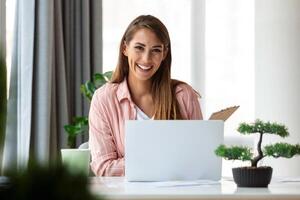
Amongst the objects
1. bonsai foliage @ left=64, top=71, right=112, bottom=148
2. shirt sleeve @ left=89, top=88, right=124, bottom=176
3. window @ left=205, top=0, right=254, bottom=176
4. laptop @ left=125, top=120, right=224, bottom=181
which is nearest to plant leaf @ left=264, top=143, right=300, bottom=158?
laptop @ left=125, top=120, right=224, bottom=181

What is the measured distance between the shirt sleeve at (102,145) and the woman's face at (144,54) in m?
0.18

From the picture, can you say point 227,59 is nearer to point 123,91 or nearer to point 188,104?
point 188,104

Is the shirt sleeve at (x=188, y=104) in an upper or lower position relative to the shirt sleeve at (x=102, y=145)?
upper

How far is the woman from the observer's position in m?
2.59

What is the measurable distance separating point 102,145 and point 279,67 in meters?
2.83

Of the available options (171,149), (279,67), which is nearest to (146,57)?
(171,149)

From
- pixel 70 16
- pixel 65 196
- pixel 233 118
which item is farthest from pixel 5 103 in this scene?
pixel 233 118

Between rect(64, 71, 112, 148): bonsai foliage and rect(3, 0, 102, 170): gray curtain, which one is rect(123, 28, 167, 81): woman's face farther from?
rect(3, 0, 102, 170): gray curtain

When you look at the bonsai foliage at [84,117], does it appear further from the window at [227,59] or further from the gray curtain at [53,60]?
the window at [227,59]

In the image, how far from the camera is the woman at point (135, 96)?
2.59 meters

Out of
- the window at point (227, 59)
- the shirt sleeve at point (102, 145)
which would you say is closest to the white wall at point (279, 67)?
the window at point (227, 59)

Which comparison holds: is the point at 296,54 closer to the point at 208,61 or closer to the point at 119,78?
the point at 208,61

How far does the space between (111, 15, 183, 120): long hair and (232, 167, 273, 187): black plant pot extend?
0.82 m

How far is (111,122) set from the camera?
8.70 feet
